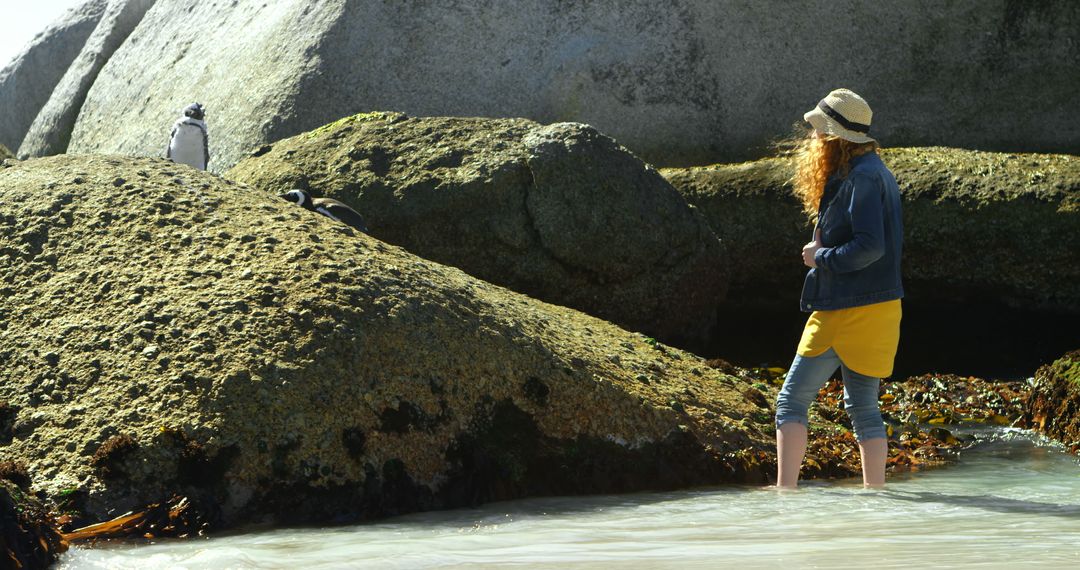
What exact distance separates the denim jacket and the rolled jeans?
24 centimetres

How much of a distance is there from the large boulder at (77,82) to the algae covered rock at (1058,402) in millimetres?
15522

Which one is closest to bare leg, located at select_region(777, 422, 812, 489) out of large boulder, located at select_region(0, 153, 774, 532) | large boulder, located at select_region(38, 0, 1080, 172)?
large boulder, located at select_region(0, 153, 774, 532)

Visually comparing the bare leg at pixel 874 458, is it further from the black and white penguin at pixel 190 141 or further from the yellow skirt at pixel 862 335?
the black and white penguin at pixel 190 141

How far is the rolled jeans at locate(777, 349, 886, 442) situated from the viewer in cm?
505

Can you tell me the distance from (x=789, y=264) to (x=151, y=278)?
7.29 m

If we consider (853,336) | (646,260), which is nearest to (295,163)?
(646,260)

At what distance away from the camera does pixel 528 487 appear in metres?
5.20

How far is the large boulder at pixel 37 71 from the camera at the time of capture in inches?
859

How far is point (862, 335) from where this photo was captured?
195 inches

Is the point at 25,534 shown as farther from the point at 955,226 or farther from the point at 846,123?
the point at 955,226

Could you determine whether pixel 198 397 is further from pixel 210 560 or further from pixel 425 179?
pixel 425 179

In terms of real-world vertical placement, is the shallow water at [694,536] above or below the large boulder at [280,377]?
below

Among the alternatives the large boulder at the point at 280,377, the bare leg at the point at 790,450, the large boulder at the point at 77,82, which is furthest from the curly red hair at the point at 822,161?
the large boulder at the point at 77,82

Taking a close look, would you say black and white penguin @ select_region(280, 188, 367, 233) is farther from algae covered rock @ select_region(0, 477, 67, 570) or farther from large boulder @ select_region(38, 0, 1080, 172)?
large boulder @ select_region(38, 0, 1080, 172)
